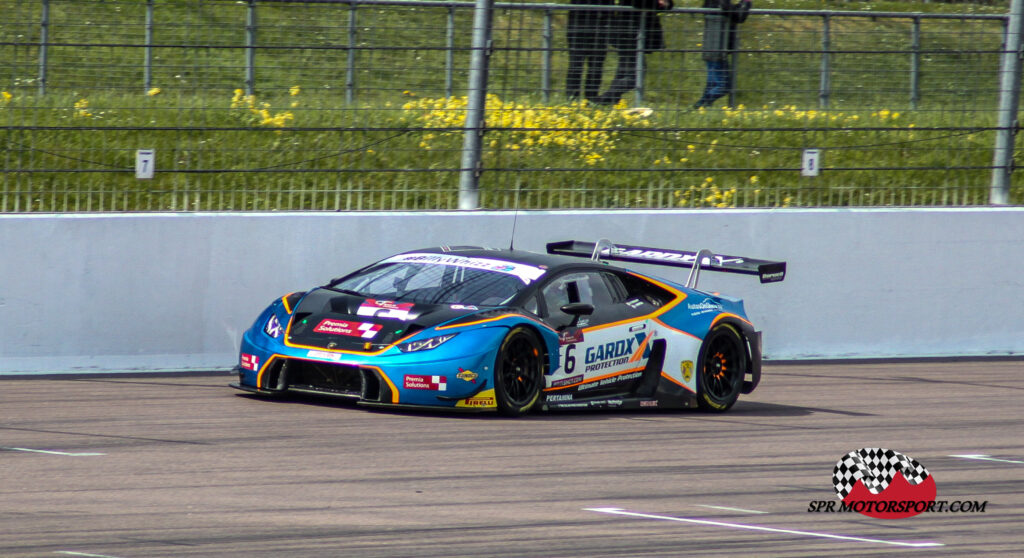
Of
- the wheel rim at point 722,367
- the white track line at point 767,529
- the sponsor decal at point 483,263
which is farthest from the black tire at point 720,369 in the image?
the white track line at point 767,529

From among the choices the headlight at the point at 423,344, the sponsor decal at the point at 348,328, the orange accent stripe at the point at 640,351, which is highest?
the sponsor decal at the point at 348,328

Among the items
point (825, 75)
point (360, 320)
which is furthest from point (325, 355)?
point (825, 75)

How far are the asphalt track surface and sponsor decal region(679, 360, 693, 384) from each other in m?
0.30

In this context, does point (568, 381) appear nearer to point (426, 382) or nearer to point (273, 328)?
point (426, 382)

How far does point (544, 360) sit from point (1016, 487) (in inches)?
127

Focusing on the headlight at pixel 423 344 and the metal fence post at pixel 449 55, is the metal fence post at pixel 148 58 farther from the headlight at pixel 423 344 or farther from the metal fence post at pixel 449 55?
the headlight at pixel 423 344

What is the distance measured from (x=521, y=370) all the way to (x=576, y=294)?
3.02 ft

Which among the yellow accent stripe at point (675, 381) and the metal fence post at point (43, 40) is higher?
the metal fence post at point (43, 40)

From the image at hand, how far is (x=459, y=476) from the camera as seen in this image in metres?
7.51

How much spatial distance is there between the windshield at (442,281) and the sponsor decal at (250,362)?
0.87 m

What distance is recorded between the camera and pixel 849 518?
6.84 meters

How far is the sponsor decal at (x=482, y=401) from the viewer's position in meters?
9.42

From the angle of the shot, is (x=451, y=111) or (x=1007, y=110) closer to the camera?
(x=451, y=111)

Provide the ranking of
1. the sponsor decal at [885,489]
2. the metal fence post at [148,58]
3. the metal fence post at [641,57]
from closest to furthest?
the sponsor decal at [885,489]
the metal fence post at [148,58]
the metal fence post at [641,57]
